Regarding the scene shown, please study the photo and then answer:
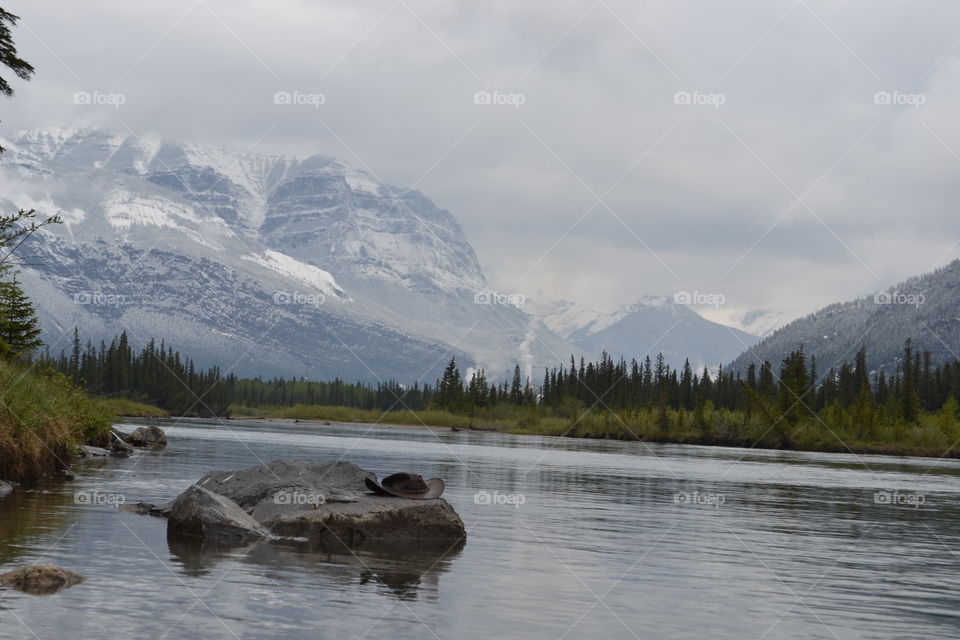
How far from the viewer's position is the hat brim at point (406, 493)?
1091 inches

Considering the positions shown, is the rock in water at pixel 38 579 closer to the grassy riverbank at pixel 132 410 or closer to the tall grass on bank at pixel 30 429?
the tall grass on bank at pixel 30 429

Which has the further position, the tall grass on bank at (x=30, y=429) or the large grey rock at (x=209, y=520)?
the tall grass on bank at (x=30, y=429)

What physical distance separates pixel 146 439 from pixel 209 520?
48.2 meters

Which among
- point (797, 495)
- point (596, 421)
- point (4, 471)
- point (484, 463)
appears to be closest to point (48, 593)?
point (4, 471)

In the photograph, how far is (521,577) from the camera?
21.2 meters

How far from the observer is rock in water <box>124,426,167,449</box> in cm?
6919

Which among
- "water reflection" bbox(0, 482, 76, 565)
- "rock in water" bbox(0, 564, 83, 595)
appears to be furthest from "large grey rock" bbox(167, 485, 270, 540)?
"rock in water" bbox(0, 564, 83, 595)

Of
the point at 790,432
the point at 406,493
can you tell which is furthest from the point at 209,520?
the point at 790,432

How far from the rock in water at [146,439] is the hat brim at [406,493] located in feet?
145

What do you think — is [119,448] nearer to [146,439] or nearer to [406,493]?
[146,439]

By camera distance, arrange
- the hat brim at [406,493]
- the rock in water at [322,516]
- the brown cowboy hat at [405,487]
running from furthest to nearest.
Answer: the brown cowboy hat at [405,487] < the hat brim at [406,493] < the rock in water at [322,516]

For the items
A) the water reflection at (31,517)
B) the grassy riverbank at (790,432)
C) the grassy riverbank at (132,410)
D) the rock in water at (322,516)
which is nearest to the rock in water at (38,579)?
the water reflection at (31,517)

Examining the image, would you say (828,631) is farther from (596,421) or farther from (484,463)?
(596,421)

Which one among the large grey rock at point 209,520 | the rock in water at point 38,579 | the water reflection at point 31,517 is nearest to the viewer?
the rock in water at point 38,579
